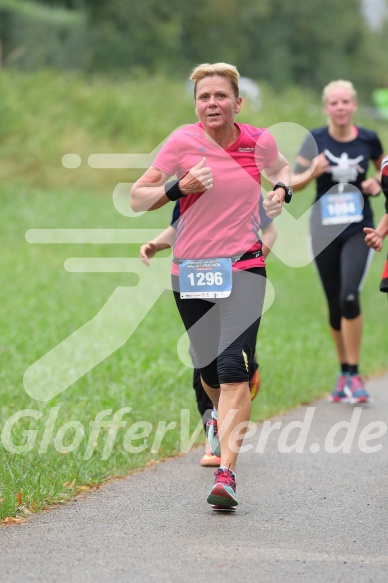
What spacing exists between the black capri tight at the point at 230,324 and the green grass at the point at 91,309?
97 cm

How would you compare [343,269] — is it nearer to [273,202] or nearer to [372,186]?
[372,186]

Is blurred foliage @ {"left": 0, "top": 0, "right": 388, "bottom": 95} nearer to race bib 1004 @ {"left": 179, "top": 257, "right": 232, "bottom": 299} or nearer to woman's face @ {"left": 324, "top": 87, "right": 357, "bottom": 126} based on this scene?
woman's face @ {"left": 324, "top": 87, "right": 357, "bottom": 126}

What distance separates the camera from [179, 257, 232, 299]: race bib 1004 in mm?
6211

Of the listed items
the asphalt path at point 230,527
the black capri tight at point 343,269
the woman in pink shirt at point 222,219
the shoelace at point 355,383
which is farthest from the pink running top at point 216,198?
the shoelace at point 355,383

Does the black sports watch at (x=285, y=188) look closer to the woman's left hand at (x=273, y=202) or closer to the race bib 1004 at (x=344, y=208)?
the woman's left hand at (x=273, y=202)

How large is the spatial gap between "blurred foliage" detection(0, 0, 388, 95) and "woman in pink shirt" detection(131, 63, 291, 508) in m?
27.7

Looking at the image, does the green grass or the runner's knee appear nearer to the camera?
the green grass

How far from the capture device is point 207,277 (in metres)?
6.23

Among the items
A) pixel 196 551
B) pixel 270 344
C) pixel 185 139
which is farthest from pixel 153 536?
pixel 270 344

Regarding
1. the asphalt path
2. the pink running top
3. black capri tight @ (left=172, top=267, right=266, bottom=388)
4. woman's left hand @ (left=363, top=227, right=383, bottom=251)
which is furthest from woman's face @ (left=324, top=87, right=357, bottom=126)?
black capri tight @ (left=172, top=267, right=266, bottom=388)

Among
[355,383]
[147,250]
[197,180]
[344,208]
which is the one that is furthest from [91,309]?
[197,180]

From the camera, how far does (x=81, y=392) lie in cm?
924

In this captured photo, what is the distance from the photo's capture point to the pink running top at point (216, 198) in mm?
6234

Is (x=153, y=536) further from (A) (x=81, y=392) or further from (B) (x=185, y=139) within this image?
(A) (x=81, y=392)
